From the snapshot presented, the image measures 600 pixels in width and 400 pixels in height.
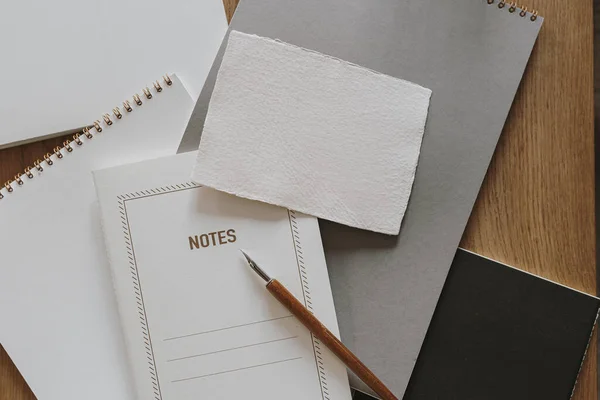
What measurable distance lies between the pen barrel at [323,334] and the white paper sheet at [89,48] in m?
0.22

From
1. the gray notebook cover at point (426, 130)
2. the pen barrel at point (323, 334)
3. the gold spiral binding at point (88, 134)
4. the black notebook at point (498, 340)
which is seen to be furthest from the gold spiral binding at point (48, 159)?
the black notebook at point (498, 340)

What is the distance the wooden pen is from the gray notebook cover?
0.07 feet

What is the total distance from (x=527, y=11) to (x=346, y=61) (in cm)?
19

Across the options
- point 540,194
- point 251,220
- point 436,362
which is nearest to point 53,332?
point 251,220

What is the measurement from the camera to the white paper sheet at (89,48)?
60cm

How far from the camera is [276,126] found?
56 cm

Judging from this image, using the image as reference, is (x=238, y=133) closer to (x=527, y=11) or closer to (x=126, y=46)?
(x=126, y=46)

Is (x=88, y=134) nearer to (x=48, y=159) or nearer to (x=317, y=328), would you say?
(x=48, y=159)

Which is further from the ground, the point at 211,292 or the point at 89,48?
the point at 89,48

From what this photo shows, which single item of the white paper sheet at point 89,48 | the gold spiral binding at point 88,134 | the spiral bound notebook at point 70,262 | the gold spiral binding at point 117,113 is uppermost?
the white paper sheet at point 89,48

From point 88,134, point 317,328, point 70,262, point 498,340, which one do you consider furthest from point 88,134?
point 498,340

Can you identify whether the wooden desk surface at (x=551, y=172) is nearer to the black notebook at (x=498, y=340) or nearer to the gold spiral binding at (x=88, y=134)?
the black notebook at (x=498, y=340)

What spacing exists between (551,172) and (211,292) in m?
0.36

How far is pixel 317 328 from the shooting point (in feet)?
1.83
